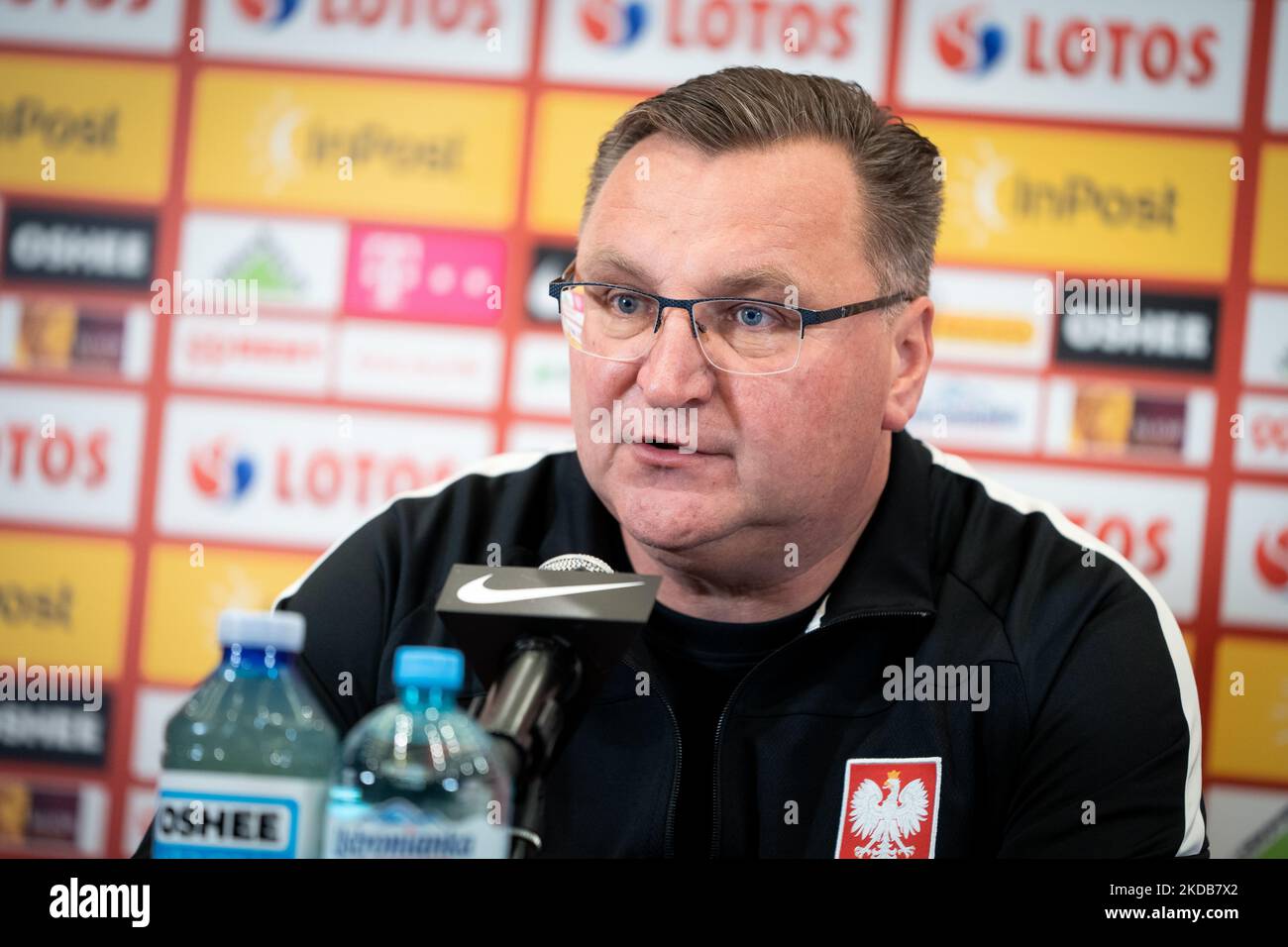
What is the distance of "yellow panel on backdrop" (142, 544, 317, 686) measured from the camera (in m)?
2.81

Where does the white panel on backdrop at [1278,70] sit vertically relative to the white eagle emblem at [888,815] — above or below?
above

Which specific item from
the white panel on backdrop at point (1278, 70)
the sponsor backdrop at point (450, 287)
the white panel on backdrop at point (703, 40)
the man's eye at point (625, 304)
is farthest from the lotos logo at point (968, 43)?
the man's eye at point (625, 304)

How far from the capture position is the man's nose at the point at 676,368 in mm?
1262

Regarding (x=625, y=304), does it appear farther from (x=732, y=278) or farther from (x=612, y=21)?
(x=612, y=21)

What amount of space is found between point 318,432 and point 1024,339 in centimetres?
153

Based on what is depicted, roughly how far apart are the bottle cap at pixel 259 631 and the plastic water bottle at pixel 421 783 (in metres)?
0.06

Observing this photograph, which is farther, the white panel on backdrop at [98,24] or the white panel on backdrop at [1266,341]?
the white panel on backdrop at [98,24]

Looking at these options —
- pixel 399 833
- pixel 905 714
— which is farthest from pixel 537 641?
pixel 905 714

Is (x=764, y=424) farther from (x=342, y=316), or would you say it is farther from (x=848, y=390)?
(x=342, y=316)

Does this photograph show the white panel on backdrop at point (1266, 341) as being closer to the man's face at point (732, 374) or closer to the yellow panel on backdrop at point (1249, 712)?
the yellow panel on backdrop at point (1249, 712)

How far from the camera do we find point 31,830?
2.82m

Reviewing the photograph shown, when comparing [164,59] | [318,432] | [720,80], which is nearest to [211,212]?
[164,59]

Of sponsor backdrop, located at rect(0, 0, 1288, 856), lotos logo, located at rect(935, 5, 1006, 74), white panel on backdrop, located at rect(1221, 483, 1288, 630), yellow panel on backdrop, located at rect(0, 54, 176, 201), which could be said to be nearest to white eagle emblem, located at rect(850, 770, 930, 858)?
sponsor backdrop, located at rect(0, 0, 1288, 856)

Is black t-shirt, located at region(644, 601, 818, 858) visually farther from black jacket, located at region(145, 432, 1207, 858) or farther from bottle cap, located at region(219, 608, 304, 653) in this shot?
bottle cap, located at region(219, 608, 304, 653)
